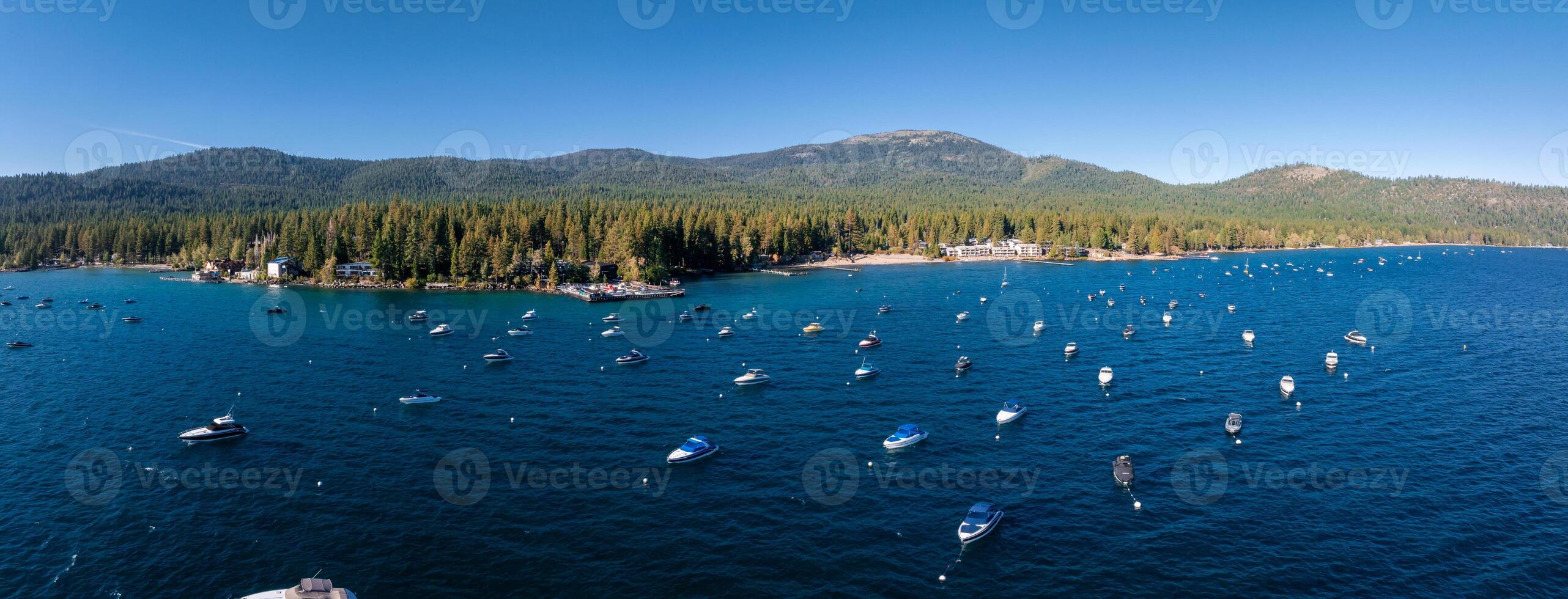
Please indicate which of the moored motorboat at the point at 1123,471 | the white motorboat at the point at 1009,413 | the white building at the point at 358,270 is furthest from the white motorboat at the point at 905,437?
the white building at the point at 358,270

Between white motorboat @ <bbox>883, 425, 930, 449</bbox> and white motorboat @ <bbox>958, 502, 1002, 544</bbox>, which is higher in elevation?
white motorboat @ <bbox>883, 425, 930, 449</bbox>

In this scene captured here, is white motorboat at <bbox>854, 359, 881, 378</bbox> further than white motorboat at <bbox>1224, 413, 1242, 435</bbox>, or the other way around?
white motorboat at <bbox>854, 359, 881, 378</bbox>

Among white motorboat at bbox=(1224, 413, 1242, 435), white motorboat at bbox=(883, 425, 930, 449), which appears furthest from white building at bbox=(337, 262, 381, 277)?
white motorboat at bbox=(1224, 413, 1242, 435)

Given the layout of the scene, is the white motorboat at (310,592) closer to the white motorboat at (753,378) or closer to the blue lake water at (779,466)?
the blue lake water at (779,466)

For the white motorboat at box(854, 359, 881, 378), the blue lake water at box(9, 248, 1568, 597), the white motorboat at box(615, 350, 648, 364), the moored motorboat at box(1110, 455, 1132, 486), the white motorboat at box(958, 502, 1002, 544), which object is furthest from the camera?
the white motorboat at box(615, 350, 648, 364)

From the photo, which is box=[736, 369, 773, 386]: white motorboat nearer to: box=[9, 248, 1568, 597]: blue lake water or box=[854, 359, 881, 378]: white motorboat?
box=[9, 248, 1568, 597]: blue lake water

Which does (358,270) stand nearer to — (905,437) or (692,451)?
(692,451)
